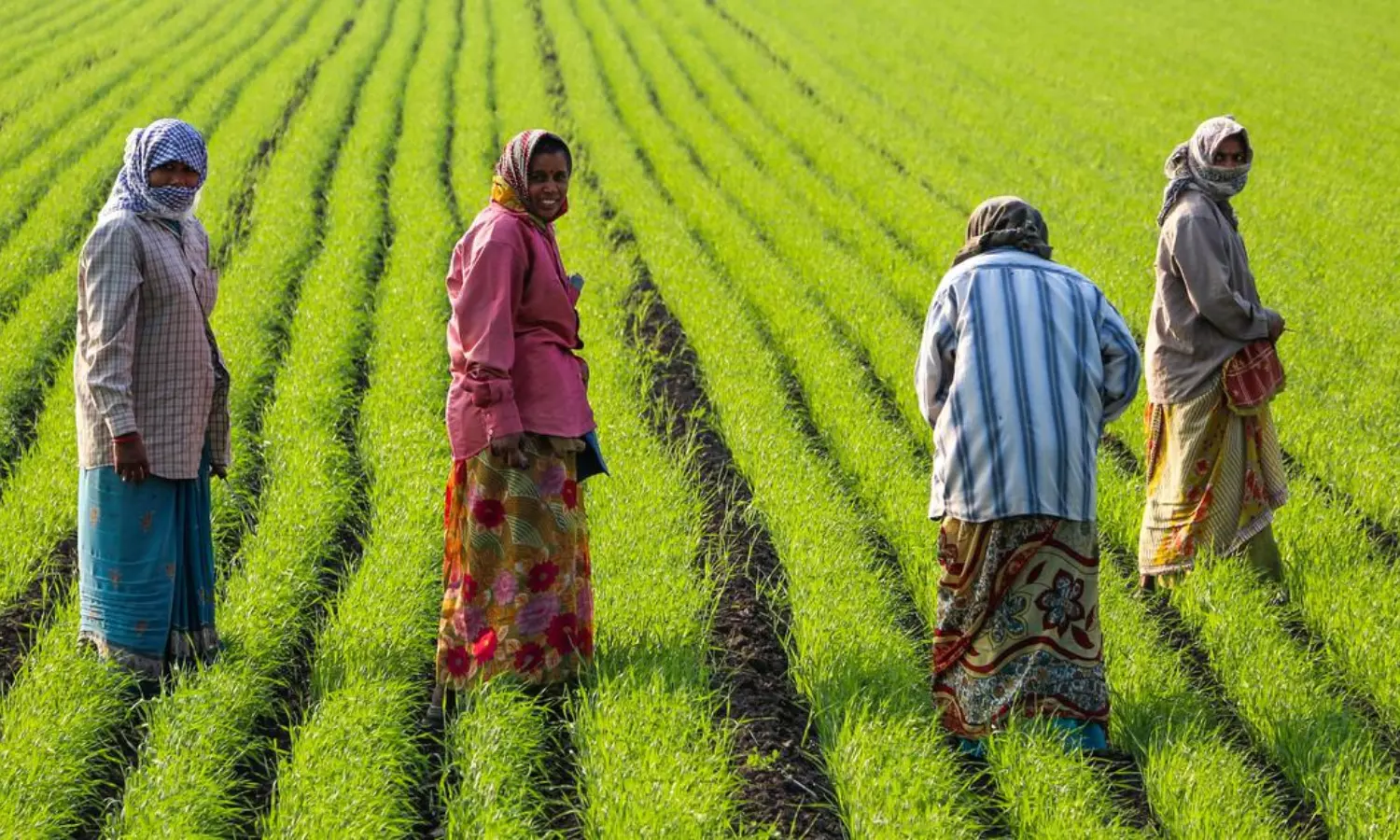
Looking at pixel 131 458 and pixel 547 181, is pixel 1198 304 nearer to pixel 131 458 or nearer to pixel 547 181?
pixel 547 181

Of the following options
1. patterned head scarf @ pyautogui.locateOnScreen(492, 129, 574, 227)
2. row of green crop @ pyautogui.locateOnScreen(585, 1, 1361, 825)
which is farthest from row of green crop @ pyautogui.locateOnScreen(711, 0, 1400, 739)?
patterned head scarf @ pyautogui.locateOnScreen(492, 129, 574, 227)

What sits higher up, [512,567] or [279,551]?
[512,567]

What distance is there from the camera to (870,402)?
718 centimetres

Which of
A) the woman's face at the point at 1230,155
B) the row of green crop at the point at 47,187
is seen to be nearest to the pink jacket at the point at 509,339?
the woman's face at the point at 1230,155

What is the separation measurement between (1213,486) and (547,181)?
9.27 feet

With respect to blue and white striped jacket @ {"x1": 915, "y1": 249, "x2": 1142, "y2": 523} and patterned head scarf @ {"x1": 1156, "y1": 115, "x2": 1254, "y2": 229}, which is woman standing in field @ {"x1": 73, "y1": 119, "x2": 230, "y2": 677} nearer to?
blue and white striped jacket @ {"x1": 915, "y1": 249, "x2": 1142, "y2": 523}

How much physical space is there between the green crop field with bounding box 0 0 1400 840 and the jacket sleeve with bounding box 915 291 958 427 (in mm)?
858

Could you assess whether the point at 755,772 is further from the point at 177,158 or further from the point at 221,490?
the point at 221,490

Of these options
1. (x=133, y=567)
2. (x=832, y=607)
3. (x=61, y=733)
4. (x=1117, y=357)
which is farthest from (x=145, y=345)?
(x=1117, y=357)

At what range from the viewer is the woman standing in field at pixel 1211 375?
5.07m

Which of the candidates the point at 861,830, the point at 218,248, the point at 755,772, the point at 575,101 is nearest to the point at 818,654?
the point at 755,772

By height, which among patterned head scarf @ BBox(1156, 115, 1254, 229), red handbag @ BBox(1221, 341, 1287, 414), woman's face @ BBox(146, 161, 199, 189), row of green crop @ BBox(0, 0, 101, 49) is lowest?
row of green crop @ BBox(0, 0, 101, 49)

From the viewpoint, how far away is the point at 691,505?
573cm

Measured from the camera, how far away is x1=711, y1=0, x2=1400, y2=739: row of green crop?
4398mm
